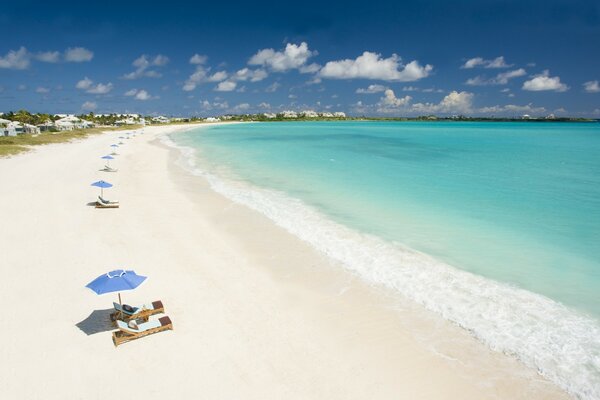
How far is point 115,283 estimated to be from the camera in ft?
26.0

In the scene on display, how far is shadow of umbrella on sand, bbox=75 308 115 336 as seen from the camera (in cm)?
851

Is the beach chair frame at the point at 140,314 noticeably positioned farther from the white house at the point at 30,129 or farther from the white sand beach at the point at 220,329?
the white house at the point at 30,129

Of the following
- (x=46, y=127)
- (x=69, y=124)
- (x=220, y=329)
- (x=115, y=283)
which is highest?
(x=69, y=124)

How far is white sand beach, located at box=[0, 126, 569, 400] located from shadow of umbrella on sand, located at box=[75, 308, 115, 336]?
35 mm

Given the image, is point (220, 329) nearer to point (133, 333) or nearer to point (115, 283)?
point (133, 333)

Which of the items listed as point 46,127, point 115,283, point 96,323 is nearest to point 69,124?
point 46,127

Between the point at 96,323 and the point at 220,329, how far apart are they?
3.11 m

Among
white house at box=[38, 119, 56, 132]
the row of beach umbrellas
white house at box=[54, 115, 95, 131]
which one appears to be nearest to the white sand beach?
the row of beach umbrellas

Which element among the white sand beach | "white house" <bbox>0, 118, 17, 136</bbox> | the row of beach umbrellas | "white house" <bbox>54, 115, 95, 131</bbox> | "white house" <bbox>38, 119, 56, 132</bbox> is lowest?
the white sand beach

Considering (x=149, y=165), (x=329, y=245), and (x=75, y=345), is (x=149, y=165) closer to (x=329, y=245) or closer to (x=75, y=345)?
(x=329, y=245)

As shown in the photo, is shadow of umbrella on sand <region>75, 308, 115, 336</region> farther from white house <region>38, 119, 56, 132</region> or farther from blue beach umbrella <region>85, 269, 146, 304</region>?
white house <region>38, 119, 56, 132</region>

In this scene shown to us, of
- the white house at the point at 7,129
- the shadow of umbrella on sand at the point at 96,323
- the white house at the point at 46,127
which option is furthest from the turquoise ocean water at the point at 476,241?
the white house at the point at 46,127

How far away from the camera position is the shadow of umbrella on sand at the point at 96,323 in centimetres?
851

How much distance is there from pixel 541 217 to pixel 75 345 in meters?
20.9
